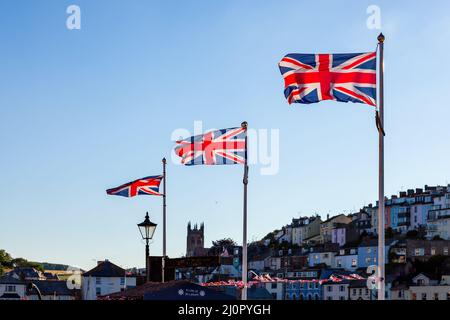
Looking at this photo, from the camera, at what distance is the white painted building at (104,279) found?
164 metres

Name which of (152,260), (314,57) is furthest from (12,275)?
(314,57)

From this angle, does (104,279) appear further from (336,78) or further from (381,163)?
(381,163)

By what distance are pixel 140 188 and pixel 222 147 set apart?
1132cm

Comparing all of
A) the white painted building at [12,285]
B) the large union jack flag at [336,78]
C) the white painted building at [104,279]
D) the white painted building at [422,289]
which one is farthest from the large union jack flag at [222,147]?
the white painted building at [12,285]

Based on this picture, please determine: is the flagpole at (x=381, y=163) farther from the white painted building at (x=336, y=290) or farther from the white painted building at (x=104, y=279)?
the white painted building at (x=336, y=290)

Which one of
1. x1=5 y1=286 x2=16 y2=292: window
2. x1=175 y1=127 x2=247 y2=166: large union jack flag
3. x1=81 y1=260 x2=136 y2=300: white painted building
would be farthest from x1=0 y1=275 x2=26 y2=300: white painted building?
x1=175 y1=127 x2=247 y2=166: large union jack flag

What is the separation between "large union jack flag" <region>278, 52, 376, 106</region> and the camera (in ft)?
88.7

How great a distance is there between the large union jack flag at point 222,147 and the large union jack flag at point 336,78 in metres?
8.01

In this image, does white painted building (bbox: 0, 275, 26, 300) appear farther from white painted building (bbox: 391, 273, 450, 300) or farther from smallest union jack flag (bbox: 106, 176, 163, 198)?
smallest union jack flag (bbox: 106, 176, 163, 198)

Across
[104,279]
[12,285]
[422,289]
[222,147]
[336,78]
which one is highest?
[336,78]

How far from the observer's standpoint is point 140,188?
45.8m

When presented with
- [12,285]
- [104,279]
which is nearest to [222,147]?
[104,279]
